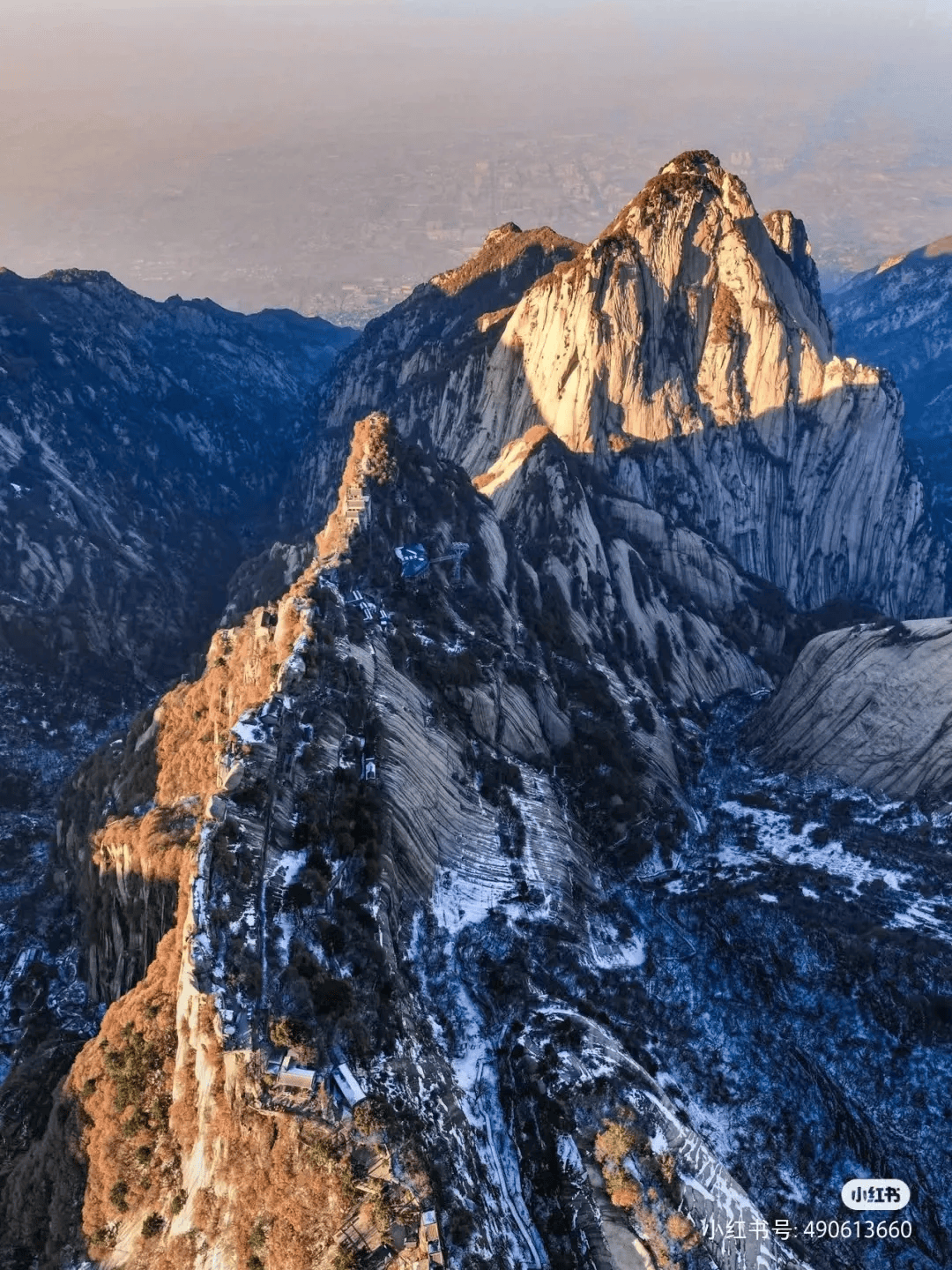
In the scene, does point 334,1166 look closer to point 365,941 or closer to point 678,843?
point 365,941

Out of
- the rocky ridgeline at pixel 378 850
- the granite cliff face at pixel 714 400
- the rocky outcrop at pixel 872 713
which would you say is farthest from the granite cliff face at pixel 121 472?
the rocky outcrop at pixel 872 713

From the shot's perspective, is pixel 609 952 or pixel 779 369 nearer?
pixel 609 952

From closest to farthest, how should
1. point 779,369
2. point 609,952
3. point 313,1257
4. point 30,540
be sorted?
1. point 313,1257
2. point 609,952
3. point 30,540
4. point 779,369

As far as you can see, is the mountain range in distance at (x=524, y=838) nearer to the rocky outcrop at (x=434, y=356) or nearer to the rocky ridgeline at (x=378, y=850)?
the rocky ridgeline at (x=378, y=850)

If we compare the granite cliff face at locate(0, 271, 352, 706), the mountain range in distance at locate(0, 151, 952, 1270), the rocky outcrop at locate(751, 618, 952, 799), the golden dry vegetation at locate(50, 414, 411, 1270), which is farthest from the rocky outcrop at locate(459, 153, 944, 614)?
the golden dry vegetation at locate(50, 414, 411, 1270)

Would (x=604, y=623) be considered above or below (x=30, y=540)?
below

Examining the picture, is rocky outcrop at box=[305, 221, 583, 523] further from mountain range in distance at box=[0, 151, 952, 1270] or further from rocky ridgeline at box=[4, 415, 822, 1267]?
rocky ridgeline at box=[4, 415, 822, 1267]

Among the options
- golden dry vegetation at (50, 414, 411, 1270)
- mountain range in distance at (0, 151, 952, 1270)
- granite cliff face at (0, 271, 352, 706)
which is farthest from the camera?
granite cliff face at (0, 271, 352, 706)

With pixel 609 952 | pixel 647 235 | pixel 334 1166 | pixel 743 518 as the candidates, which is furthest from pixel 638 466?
pixel 334 1166
